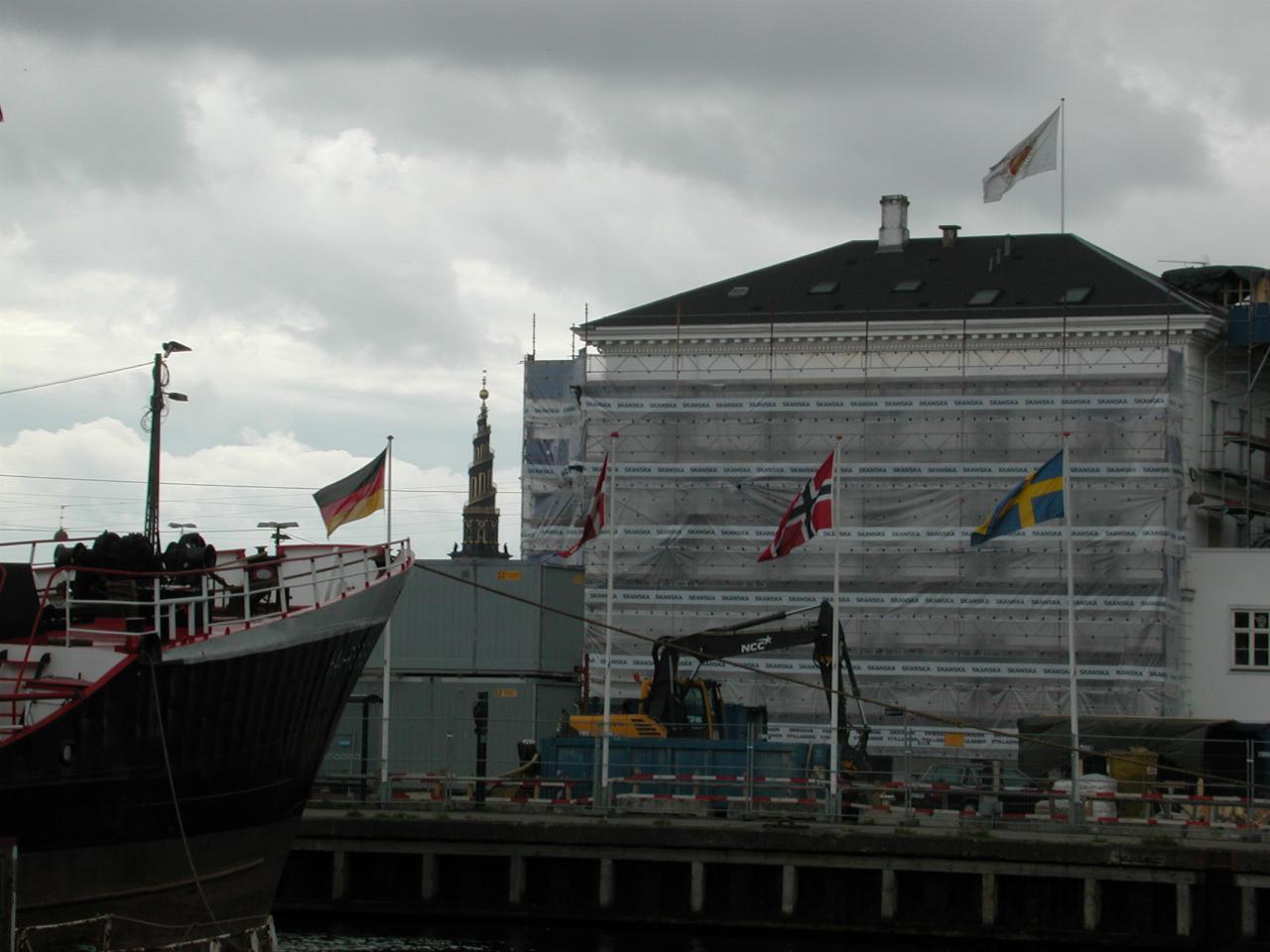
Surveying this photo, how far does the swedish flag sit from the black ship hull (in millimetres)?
14120

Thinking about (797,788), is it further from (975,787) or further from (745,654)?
(745,654)

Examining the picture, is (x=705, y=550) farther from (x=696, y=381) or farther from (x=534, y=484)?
(x=534, y=484)

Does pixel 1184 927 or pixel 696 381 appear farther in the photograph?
pixel 696 381

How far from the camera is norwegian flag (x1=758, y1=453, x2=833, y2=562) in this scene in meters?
39.3

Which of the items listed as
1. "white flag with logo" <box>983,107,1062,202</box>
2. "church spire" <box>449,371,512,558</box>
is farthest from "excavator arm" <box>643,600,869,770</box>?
"church spire" <box>449,371,512,558</box>

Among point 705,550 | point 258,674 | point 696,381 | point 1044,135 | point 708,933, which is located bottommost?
point 708,933

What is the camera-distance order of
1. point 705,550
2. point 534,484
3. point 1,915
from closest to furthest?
point 1,915 < point 705,550 < point 534,484

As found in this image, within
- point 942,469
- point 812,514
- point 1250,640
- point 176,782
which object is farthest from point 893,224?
point 176,782

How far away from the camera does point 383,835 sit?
3491 centimetres

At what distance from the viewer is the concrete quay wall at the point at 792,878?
1275 inches

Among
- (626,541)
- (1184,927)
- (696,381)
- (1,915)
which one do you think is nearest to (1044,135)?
(696,381)

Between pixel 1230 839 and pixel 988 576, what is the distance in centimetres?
1726

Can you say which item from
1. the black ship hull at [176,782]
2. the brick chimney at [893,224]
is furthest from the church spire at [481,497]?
the black ship hull at [176,782]

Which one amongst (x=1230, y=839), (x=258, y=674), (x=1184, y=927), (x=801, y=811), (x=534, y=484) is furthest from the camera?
(x=534, y=484)
